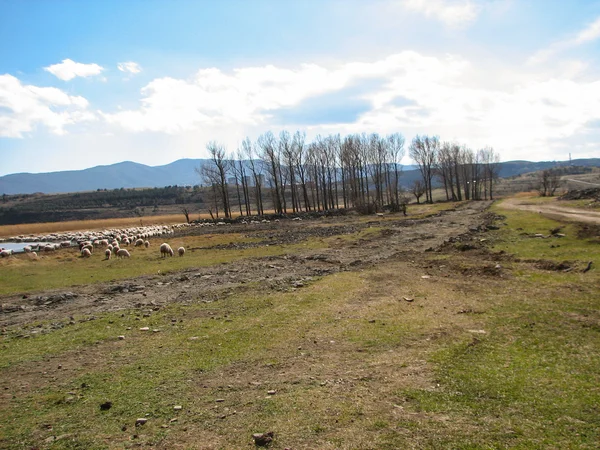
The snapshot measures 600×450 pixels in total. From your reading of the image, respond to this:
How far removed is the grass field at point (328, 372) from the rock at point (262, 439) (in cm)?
12

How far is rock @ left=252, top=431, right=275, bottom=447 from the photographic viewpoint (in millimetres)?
5994

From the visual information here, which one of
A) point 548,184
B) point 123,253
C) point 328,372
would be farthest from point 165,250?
point 548,184

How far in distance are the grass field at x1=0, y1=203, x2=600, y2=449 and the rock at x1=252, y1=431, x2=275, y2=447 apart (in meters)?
0.12

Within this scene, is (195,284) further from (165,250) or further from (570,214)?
(570,214)

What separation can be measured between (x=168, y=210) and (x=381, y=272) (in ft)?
487

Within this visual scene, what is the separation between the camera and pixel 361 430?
6.17m

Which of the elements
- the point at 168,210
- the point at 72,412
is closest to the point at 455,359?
the point at 72,412

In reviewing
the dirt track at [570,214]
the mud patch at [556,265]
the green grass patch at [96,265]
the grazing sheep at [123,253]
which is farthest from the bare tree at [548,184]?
the grazing sheep at [123,253]

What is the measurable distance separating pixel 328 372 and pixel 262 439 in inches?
105

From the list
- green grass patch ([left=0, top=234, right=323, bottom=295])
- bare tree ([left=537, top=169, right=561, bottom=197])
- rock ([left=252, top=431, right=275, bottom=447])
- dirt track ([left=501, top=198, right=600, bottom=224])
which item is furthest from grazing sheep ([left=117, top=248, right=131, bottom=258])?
bare tree ([left=537, top=169, right=561, bottom=197])

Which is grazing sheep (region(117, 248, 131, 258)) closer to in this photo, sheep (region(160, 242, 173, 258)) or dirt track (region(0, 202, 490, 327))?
sheep (region(160, 242, 173, 258))

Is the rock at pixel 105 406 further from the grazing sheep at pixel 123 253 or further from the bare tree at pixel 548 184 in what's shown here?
the bare tree at pixel 548 184

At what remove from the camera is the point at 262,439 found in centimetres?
604

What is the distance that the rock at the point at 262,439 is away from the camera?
5994mm
